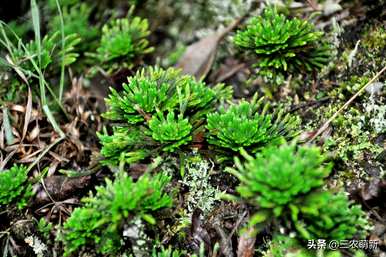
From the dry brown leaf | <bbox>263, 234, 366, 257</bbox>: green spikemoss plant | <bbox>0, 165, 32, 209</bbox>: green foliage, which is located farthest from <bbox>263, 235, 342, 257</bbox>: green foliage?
the dry brown leaf

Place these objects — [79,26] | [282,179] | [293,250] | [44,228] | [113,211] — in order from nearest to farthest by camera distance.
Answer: [282,179] < [113,211] < [293,250] < [44,228] < [79,26]

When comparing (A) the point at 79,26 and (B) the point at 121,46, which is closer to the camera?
(B) the point at 121,46

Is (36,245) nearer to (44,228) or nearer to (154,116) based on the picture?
(44,228)

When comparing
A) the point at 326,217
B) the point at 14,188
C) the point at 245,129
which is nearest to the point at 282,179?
the point at 326,217

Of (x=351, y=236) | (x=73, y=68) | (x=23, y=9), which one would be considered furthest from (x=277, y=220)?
(x=23, y=9)

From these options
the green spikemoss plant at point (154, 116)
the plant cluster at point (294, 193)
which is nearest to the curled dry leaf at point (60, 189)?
the green spikemoss plant at point (154, 116)

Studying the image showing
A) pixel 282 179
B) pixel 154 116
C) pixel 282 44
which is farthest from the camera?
pixel 282 44
